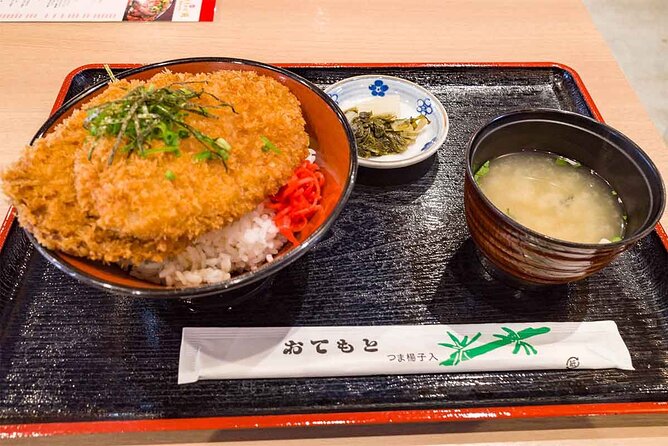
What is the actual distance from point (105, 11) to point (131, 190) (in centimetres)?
201

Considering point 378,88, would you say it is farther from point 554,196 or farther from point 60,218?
point 60,218

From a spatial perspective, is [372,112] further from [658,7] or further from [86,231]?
[658,7]

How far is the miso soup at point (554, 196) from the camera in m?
1.56

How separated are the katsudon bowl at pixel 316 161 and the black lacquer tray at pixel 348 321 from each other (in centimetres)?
22

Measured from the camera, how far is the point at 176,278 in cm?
140

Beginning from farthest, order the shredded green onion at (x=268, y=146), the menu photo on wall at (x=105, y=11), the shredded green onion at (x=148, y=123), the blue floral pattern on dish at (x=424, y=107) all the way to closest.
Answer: the menu photo on wall at (x=105, y=11), the blue floral pattern on dish at (x=424, y=107), the shredded green onion at (x=268, y=146), the shredded green onion at (x=148, y=123)

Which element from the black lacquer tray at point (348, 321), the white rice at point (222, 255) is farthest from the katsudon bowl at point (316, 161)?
the black lacquer tray at point (348, 321)

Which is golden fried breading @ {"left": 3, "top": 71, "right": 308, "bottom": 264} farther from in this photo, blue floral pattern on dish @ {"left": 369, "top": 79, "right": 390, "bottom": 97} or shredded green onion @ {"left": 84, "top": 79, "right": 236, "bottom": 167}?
blue floral pattern on dish @ {"left": 369, "top": 79, "right": 390, "bottom": 97}

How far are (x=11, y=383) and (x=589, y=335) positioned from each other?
68.6 inches

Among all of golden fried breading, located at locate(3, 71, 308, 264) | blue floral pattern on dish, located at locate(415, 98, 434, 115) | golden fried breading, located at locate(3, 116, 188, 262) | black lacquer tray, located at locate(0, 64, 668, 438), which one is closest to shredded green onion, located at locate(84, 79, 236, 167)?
golden fried breading, located at locate(3, 71, 308, 264)

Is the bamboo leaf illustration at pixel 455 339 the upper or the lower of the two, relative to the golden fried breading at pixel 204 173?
lower

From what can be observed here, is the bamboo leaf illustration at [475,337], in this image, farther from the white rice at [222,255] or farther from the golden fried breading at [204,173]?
the golden fried breading at [204,173]

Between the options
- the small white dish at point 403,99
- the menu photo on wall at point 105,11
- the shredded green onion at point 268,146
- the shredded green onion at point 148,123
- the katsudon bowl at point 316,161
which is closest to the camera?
the katsudon bowl at point 316,161

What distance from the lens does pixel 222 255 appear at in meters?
1.49
